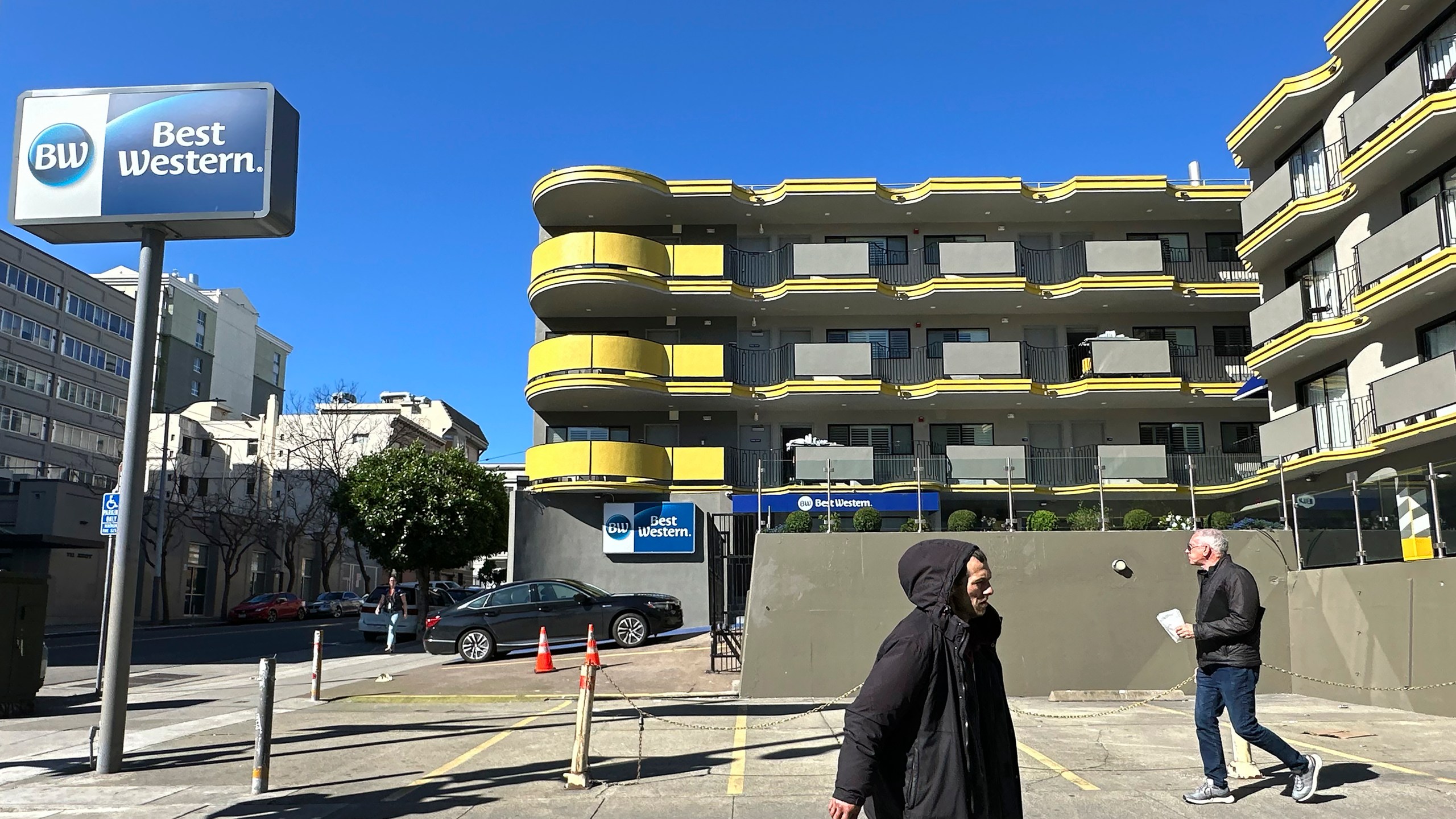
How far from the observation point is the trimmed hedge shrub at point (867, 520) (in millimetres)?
20047

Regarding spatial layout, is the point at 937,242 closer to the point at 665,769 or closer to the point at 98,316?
the point at 665,769

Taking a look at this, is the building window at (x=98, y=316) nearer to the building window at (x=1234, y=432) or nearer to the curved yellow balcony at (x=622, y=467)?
the curved yellow balcony at (x=622, y=467)

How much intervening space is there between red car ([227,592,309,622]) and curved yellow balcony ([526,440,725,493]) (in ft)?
62.1

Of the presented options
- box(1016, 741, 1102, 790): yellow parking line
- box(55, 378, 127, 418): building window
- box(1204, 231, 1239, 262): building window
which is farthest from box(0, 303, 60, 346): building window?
box(1016, 741, 1102, 790): yellow parking line

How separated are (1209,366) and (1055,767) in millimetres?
24438

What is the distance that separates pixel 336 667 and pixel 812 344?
607 inches

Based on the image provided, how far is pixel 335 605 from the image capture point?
4650 centimetres

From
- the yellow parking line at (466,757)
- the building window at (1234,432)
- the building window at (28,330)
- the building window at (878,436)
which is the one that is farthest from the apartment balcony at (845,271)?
the building window at (28,330)

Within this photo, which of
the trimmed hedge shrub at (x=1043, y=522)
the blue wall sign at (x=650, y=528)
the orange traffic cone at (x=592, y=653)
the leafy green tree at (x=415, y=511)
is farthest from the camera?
the leafy green tree at (x=415, y=511)

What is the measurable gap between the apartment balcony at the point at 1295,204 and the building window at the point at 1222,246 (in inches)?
163

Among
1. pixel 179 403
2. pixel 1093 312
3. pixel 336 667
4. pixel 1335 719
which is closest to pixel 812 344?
pixel 1093 312

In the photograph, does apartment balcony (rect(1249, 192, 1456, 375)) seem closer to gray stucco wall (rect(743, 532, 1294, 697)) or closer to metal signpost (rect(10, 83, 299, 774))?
gray stucco wall (rect(743, 532, 1294, 697))

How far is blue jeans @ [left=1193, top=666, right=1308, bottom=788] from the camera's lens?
6.81 m

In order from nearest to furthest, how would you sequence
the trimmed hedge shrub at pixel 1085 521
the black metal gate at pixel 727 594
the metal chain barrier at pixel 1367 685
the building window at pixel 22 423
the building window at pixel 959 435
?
the metal chain barrier at pixel 1367 685 → the black metal gate at pixel 727 594 → the trimmed hedge shrub at pixel 1085 521 → the building window at pixel 959 435 → the building window at pixel 22 423
